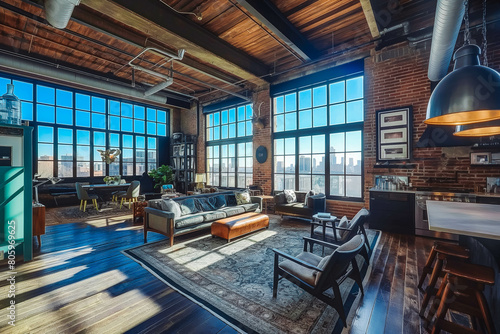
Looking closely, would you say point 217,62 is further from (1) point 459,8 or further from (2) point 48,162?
(2) point 48,162

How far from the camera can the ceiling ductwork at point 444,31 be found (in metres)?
2.65

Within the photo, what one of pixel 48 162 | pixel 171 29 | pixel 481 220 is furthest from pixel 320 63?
pixel 48 162

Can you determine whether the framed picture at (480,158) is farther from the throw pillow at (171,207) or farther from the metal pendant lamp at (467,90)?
the throw pillow at (171,207)

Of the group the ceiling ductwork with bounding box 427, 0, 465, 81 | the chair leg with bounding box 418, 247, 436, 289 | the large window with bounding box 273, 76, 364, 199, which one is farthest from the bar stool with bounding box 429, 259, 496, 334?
the large window with bounding box 273, 76, 364, 199

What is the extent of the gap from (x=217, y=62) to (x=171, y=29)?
1.49 m

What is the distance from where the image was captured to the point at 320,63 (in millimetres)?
6012

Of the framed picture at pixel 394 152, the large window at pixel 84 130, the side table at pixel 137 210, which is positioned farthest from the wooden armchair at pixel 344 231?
the large window at pixel 84 130

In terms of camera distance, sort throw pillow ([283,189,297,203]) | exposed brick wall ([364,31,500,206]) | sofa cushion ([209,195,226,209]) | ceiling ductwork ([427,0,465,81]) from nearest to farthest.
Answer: ceiling ductwork ([427,0,465,81])
exposed brick wall ([364,31,500,206])
sofa cushion ([209,195,226,209])
throw pillow ([283,189,297,203])

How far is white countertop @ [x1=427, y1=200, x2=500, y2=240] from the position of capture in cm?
160

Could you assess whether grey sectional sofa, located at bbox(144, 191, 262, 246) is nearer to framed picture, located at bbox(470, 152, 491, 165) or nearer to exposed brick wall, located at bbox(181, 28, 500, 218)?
exposed brick wall, located at bbox(181, 28, 500, 218)

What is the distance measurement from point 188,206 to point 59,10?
3796 mm

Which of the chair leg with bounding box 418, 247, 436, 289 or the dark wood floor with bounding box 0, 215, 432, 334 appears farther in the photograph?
the chair leg with bounding box 418, 247, 436, 289

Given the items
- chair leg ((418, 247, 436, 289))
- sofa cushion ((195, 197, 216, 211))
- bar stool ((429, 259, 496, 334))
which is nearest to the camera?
bar stool ((429, 259, 496, 334))

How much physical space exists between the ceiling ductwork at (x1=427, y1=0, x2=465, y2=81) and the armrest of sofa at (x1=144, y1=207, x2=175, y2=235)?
478 cm
